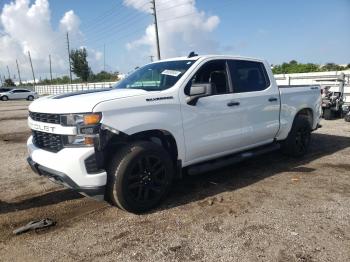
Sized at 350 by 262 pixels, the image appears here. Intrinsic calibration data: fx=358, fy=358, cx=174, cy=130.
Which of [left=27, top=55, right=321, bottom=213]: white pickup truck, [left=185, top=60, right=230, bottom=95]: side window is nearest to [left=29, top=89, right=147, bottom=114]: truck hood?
[left=27, top=55, right=321, bottom=213]: white pickup truck

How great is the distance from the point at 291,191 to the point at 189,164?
4.97ft

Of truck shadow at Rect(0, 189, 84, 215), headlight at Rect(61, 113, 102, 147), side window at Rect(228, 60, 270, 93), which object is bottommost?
truck shadow at Rect(0, 189, 84, 215)

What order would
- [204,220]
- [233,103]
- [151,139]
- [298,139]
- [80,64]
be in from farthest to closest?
[80,64]
[298,139]
[233,103]
[151,139]
[204,220]

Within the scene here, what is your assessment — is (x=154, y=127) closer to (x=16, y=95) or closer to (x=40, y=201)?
(x=40, y=201)

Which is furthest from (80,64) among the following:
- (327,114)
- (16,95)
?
(327,114)

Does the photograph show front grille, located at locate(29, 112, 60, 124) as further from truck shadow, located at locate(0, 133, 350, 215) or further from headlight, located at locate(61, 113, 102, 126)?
truck shadow, located at locate(0, 133, 350, 215)

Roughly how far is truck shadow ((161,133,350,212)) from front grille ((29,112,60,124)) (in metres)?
1.69

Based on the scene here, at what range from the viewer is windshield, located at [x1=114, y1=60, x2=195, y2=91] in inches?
191

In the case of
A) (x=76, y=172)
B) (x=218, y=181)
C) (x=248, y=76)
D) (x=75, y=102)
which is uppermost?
(x=248, y=76)

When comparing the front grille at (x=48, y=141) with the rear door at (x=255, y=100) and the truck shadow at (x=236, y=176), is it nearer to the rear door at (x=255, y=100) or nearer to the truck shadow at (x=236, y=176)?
the truck shadow at (x=236, y=176)

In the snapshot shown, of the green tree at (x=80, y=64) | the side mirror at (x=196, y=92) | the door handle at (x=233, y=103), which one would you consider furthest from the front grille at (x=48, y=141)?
the green tree at (x=80, y=64)

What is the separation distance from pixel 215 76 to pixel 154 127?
5.15 feet

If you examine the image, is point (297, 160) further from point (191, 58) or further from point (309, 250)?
point (309, 250)

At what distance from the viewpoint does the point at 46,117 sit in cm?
423
